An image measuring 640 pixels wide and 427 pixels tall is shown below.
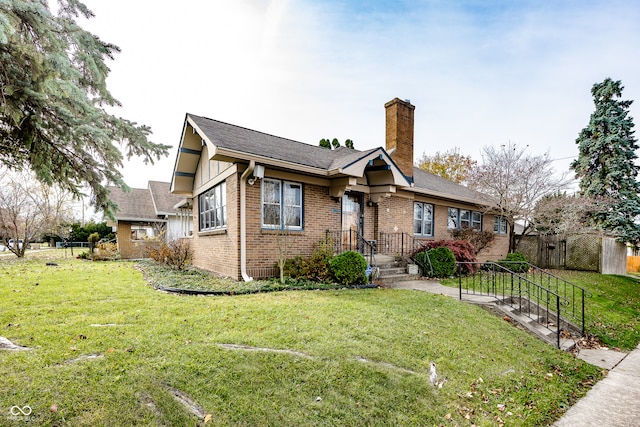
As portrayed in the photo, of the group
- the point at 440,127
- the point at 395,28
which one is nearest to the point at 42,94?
the point at 395,28

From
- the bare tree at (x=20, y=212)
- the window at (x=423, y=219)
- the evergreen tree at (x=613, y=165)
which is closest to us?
the window at (x=423, y=219)

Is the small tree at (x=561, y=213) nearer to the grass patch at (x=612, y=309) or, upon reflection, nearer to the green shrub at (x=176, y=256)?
the grass patch at (x=612, y=309)

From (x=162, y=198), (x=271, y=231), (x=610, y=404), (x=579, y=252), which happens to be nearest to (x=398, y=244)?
(x=271, y=231)

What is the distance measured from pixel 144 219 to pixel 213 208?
11584mm

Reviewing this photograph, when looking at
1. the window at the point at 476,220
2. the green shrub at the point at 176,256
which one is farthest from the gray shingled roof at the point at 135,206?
the window at the point at 476,220

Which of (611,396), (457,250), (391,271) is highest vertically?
(457,250)

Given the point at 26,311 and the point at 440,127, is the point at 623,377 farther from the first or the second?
the point at 440,127

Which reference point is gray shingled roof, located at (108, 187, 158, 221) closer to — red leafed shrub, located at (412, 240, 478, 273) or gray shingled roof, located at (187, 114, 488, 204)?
gray shingled roof, located at (187, 114, 488, 204)

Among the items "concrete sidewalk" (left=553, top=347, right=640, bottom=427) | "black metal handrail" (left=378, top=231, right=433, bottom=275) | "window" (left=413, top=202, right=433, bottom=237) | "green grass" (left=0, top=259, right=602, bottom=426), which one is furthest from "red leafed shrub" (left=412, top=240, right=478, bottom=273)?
"concrete sidewalk" (left=553, top=347, right=640, bottom=427)

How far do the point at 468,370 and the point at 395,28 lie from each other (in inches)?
367

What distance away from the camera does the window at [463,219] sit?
16031mm

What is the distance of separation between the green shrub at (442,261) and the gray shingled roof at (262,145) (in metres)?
4.67

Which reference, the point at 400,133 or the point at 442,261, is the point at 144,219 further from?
the point at 442,261

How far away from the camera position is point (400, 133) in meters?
13.3
